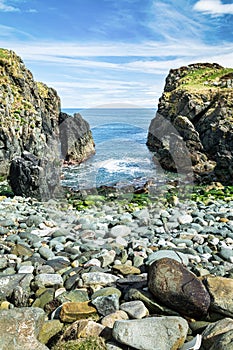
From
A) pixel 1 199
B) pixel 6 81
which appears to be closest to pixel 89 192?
pixel 1 199

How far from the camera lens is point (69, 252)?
532 cm

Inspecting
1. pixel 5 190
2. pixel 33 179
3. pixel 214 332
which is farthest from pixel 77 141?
pixel 214 332

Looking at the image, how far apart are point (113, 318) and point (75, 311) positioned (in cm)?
42

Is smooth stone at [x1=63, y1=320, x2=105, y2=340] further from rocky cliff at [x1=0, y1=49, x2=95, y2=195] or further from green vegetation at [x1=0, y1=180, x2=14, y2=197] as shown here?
rocky cliff at [x1=0, y1=49, x2=95, y2=195]

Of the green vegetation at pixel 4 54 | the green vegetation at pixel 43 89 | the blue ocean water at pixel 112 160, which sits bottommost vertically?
the blue ocean water at pixel 112 160

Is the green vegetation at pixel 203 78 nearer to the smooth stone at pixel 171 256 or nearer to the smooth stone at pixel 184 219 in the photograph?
the smooth stone at pixel 184 219

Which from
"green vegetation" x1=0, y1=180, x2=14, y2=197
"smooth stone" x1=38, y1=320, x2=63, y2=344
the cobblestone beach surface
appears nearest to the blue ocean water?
"green vegetation" x1=0, y1=180, x2=14, y2=197

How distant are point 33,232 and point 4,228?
52 cm

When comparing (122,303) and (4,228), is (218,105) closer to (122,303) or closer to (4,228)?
(4,228)

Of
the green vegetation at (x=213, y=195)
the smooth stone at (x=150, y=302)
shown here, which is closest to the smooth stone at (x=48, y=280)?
the smooth stone at (x=150, y=302)

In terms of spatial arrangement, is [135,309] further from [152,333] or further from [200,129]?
[200,129]

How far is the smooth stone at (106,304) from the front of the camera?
348 cm

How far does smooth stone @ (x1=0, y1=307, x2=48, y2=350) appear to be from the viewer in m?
2.95

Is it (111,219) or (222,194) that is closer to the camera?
(111,219)
